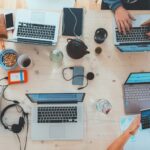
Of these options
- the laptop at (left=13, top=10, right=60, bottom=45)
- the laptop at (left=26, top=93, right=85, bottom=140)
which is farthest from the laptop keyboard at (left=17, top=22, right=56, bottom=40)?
the laptop at (left=26, top=93, right=85, bottom=140)

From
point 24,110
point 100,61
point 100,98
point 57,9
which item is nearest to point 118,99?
point 100,98

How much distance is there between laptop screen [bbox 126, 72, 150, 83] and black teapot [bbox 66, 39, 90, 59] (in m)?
0.28

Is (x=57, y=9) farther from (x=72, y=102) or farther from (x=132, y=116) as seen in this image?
(x=132, y=116)

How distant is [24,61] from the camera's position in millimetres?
1660

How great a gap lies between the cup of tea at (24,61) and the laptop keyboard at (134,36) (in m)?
0.53

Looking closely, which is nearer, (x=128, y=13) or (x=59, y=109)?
(x=59, y=109)

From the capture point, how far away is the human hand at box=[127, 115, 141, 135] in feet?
5.04

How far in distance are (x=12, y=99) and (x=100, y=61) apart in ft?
1.80

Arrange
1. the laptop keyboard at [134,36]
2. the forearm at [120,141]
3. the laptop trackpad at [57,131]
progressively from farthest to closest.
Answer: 1. the laptop keyboard at [134,36]
2. the laptop trackpad at [57,131]
3. the forearm at [120,141]

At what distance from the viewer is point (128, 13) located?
5.83 feet

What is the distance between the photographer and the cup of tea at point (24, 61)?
1.65m

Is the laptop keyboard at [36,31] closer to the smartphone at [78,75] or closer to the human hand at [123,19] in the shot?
the smartphone at [78,75]

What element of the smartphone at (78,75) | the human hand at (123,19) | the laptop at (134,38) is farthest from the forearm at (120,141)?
the human hand at (123,19)

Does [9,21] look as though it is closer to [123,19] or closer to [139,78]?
[123,19]
